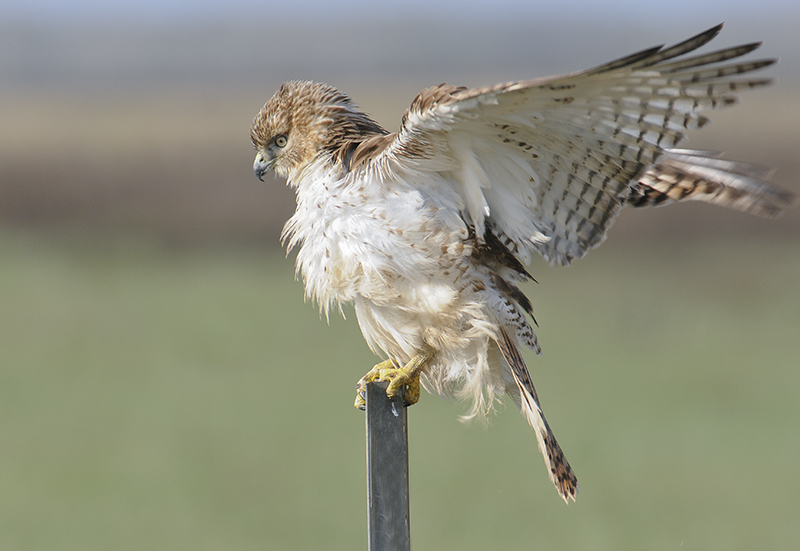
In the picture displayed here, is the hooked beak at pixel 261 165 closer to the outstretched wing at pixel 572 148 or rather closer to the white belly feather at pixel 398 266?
the white belly feather at pixel 398 266

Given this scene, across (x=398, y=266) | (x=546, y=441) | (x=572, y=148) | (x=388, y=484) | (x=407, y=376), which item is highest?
(x=572, y=148)

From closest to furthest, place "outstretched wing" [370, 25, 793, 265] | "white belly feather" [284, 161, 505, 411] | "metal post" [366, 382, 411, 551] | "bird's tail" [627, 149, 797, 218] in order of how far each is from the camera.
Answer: "outstretched wing" [370, 25, 793, 265]
"metal post" [366, 382, 411, 551]
"white belly feather" [284, 161, 505, 411]
"bird's tail" [627, 149, 797, 218]

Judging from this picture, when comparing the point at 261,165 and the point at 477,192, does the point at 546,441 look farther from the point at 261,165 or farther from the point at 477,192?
the point at 261,165

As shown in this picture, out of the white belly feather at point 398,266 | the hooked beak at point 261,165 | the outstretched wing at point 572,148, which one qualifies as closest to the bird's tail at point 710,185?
the outstretched wing at point 572,148

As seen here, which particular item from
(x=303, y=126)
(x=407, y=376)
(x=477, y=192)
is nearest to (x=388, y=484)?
(x=407, y=376)

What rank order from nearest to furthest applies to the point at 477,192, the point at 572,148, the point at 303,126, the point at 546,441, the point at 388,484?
1. the point at 388,484
2. the point at 572,148
3. the point at 477,192
4. the point at 546,441
5. the point at 303,126

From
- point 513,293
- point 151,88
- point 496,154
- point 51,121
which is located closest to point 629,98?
point 496,154

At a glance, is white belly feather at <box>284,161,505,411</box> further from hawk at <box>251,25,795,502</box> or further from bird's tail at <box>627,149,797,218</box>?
bird's tail at <box>627,149,797,218</box>

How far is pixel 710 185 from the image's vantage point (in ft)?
13.3

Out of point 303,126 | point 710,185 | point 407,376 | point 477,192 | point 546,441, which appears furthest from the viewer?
point 303,126

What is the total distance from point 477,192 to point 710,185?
43.2 inches

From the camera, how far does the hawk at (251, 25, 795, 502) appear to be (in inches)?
125

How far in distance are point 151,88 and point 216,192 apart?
2447 inches

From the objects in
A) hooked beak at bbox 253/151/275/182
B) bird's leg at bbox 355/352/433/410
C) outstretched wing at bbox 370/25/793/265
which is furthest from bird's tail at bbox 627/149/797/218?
hooked beak at bbox 253/151/275/182
